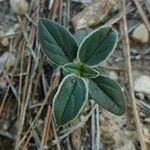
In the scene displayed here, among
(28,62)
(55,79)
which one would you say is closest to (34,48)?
(28,62)

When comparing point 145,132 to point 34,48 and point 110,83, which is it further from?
point 34,48

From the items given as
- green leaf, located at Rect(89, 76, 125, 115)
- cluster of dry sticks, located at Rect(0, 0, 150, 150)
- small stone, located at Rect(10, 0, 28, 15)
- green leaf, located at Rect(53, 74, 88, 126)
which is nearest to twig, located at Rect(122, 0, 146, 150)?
cluster of dry sticks, located at Rect(0, 0, 150, 150)

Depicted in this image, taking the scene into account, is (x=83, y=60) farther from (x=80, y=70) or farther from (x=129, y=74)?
(x=129, y=74)

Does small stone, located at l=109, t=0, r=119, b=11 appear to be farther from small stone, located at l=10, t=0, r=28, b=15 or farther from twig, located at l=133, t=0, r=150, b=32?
small stone, located at l=10, t=0, r=28, b=15

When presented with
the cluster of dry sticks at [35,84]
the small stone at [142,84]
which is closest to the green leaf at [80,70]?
the cluster of dry sticks at [35,84]

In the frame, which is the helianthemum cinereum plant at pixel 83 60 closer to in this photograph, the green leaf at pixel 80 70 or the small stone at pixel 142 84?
the green leaf at pixel 80 70

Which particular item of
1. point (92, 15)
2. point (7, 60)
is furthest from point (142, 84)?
point (7, 60)
